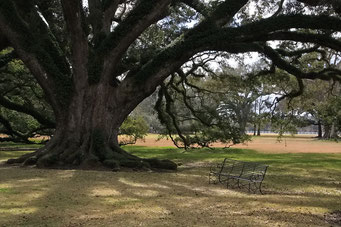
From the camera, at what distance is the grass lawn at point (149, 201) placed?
5750 mm

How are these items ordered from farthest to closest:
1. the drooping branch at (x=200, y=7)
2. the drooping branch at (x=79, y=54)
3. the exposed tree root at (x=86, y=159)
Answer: the drooping branch at (x=200, y=7), the drooping branch at (x=79, y=54), the exposed tree root at (x=86, y=159)

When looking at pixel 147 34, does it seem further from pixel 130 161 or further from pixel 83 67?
pixel 130 161

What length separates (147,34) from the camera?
19.5 m

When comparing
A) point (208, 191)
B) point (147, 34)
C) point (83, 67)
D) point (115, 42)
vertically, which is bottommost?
point (208, 191)

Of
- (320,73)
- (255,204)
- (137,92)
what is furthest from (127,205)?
(320,73)

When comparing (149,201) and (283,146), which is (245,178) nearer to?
(149,201)

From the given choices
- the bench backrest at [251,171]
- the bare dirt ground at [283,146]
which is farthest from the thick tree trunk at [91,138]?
the bare dirt ground at [283,146]

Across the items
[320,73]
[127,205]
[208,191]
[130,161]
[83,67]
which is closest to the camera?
[127,205]

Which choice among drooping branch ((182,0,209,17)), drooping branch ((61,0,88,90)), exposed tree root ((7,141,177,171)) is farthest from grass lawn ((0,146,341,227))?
drooping branch ((182,0,209,17))

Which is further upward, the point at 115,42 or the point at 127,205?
the point at 115,42

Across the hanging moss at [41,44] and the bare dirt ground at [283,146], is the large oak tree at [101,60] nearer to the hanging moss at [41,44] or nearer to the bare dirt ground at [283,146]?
the hanging moss at [41,44]

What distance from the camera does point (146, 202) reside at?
23.6ft

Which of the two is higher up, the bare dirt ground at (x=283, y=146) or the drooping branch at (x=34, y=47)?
the drooping branch at (x=34, y=47)

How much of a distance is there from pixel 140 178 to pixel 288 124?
15.2m
